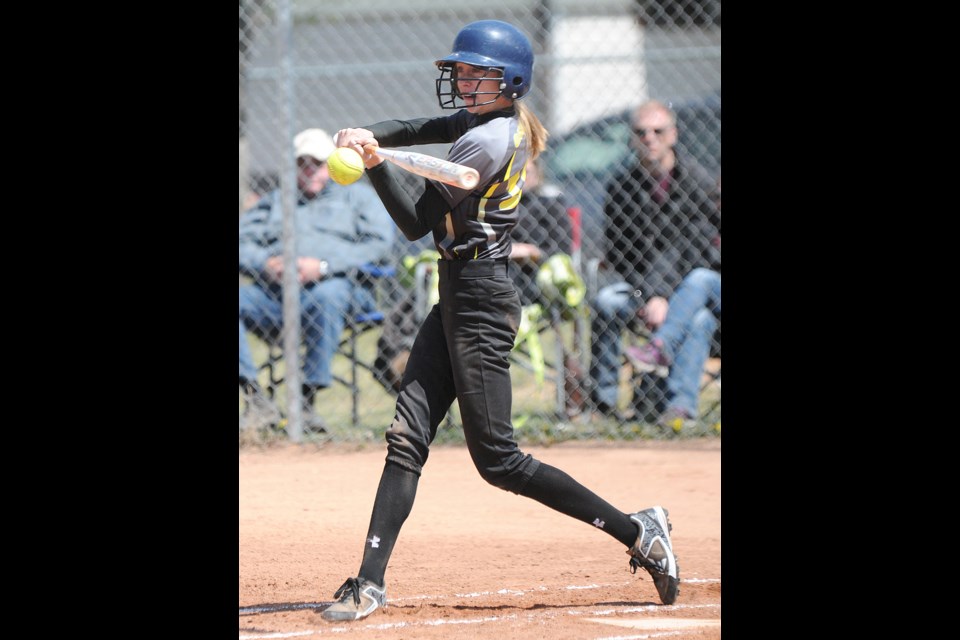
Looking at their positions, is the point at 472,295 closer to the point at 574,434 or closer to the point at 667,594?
the point at 667,594

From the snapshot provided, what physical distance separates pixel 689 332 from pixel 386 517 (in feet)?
13.6

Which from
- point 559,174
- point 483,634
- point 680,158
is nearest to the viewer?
point 483,634

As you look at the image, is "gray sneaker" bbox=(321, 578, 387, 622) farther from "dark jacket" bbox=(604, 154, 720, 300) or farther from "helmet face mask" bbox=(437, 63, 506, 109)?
"dark jacket" bbox=(604, 154, 720, 300)

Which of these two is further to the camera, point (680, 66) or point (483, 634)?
point (680, 66)

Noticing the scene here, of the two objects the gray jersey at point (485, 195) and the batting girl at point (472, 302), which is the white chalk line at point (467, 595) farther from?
the gray jersey at point (485, 195)

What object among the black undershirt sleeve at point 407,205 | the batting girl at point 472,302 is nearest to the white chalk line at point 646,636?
the batting girl at point 472,302

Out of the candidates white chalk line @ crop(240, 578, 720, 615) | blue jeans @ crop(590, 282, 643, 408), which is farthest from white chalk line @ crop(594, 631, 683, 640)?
blue jeans @ crop(590, 282, 643, 408)

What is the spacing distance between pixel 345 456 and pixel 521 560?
273cm

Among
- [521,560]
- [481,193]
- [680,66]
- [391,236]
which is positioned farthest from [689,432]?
[680,66]

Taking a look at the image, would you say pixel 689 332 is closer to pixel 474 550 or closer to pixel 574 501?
pixel 474 550

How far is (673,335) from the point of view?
302 inches

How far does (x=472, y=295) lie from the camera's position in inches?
152

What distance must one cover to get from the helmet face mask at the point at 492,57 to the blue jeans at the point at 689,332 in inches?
158

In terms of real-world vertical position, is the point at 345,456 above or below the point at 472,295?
below
